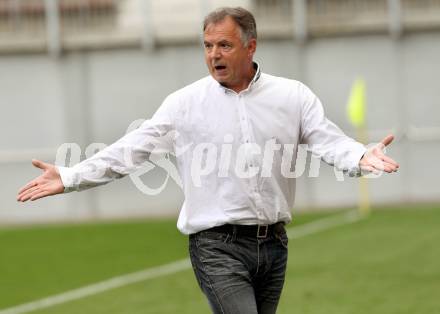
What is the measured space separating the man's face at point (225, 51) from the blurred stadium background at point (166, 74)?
17.2 m

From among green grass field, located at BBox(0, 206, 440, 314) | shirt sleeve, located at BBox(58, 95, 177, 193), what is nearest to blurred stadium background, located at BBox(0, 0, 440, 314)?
green grass field, located at BBox(0, 206, 440, 314)

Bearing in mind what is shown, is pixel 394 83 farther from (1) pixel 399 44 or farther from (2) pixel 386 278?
(2) pixel 386 278

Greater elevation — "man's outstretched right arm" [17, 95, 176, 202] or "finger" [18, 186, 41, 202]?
"man's outstretched right arm" [17, 95, 176, 202]

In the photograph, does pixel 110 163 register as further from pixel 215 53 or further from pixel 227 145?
pixel 215 53

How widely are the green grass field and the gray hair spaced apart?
16.6 ft

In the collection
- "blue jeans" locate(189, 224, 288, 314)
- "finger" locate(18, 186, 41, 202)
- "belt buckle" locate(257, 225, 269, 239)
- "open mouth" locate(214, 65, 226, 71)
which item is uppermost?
"open mouth" locate(214, 65, 226, 71)

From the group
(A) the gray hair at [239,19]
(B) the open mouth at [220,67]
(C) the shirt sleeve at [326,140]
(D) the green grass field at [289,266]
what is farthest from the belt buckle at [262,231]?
(D) the green grass field at [289,266]

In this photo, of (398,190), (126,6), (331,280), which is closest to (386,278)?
(331,280)

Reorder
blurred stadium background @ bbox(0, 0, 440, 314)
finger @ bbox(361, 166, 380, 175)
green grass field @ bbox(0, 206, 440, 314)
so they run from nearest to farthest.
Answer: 1. finger @ bbox(361, 166, 380, 175)
2. green grass field @ bbox(0, 206, 440, 314)
3. blurred stadium background @ bbox(0, 0, 440, 314)

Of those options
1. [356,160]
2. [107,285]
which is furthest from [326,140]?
[107,285]

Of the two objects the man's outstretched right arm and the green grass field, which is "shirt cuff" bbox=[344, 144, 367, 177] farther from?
the green grass field

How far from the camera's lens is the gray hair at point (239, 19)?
22.0 ft

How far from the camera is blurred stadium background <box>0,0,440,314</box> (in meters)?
24.5

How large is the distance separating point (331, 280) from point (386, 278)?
1.84 feet
